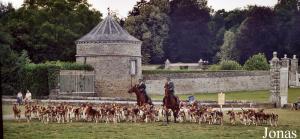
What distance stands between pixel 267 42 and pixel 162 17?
10628mm

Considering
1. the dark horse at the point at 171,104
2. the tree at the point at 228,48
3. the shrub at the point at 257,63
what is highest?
the tree at the point at 228,48

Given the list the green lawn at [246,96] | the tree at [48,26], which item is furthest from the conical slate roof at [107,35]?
the tree at [48,26]

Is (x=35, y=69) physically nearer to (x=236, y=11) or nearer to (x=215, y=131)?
(x=215, y=131)

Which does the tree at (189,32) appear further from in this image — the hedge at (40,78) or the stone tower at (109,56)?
the hedge at (40,78)

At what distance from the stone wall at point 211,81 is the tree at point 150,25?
15.0m

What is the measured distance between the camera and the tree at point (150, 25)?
6259 centimetres

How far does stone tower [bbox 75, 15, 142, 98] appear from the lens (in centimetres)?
4141

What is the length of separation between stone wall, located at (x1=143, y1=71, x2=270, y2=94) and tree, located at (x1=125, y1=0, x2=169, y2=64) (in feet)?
49.2

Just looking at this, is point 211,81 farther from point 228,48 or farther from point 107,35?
point 228,48

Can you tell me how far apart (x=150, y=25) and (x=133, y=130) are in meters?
43.0

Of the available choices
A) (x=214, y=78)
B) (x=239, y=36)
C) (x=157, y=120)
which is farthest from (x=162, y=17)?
(x=157, y=120)

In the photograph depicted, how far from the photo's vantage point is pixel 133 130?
68.1 ft

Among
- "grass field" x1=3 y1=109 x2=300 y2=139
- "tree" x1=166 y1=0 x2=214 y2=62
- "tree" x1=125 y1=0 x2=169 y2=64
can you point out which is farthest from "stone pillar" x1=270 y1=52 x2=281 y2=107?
"tree" x1=166 y1=0 x2=214 y2=62

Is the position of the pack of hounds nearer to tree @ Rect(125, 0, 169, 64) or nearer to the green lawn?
the green lawn
